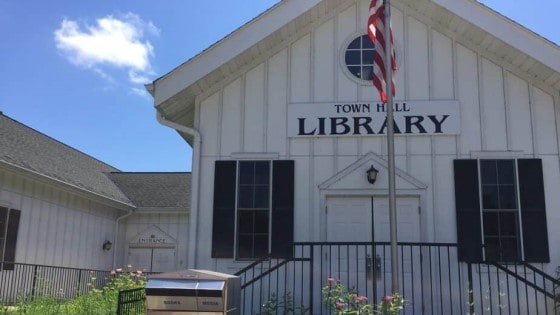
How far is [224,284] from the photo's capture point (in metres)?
7.16

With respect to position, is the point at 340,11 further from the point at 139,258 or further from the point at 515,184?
the point at 139,258

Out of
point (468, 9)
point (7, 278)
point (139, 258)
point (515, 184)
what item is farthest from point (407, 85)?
point (139, 258)

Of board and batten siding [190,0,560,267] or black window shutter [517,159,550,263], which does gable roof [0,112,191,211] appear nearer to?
board and batten siding [190,0,560,267]

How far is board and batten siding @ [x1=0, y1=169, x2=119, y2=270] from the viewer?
13.3 m

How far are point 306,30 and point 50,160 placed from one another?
28.3ft

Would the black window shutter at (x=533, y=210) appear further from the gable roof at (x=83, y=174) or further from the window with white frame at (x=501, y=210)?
the gable roof at (x=83, y=174)

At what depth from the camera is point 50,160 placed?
15867 millimetres

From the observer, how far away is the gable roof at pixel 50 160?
1349cm

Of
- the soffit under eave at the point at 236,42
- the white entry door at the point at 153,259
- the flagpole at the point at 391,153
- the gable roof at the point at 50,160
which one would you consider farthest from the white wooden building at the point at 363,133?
the white entry door at the point at 153,259

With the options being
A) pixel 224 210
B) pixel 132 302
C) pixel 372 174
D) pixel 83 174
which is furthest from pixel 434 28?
pixel 83 174

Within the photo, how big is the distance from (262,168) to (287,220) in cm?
109

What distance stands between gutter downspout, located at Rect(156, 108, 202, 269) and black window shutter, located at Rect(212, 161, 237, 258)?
1.13 ft

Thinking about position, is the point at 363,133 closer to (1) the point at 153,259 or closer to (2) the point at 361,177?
(2) the point at 361,177

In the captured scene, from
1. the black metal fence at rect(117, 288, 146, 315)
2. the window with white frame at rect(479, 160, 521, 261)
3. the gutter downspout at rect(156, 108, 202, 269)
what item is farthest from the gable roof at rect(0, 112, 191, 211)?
the window with white frame at rect(479, 160, 521, 261)
